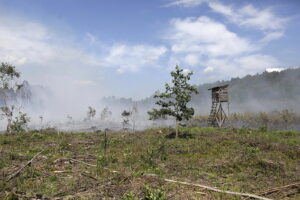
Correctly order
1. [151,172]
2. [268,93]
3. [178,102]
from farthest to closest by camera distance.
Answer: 1. [268,93]
2. [178,102]
3. [151,172]

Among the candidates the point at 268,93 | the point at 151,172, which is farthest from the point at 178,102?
the point at 268,93

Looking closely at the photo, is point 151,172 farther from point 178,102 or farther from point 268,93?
point 268,93

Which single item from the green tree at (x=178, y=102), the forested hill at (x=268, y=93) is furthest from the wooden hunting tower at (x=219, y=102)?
the forested hill at (x=268, y=93)

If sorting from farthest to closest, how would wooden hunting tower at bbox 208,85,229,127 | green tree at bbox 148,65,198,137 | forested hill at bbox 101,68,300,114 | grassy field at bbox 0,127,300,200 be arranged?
forested hill at bbox 101,68,300,114 → wooden hunting tower at bbox 208,85,229,127 → green tree at bbox 148,65,198,137 → grassy field at bbox 0,127,300,200

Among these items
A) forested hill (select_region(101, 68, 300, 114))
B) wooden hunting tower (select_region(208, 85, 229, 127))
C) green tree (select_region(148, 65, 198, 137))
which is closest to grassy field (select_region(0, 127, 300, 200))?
green tree (select_region(148, 65, 198, 137))

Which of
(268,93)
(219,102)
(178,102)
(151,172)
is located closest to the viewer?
(151,172)

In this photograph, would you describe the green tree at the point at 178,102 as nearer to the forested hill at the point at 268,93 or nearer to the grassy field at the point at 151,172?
the grassy field at the point at 151,172

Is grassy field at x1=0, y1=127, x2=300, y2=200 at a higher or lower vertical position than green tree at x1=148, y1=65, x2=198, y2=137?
lower

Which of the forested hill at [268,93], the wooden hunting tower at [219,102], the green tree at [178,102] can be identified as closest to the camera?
the green tree at [178,102]

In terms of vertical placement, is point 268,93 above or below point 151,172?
above

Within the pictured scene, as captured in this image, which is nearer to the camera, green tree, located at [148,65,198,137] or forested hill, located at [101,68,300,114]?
green tree, located at [148,65,198,137]

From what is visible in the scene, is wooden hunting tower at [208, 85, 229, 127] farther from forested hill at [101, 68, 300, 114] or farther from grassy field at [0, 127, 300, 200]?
forested hill at [101, 68, 300, 114]

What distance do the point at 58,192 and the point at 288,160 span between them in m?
13.7

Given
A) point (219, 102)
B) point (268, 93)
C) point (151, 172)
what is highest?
point (268, 93)
